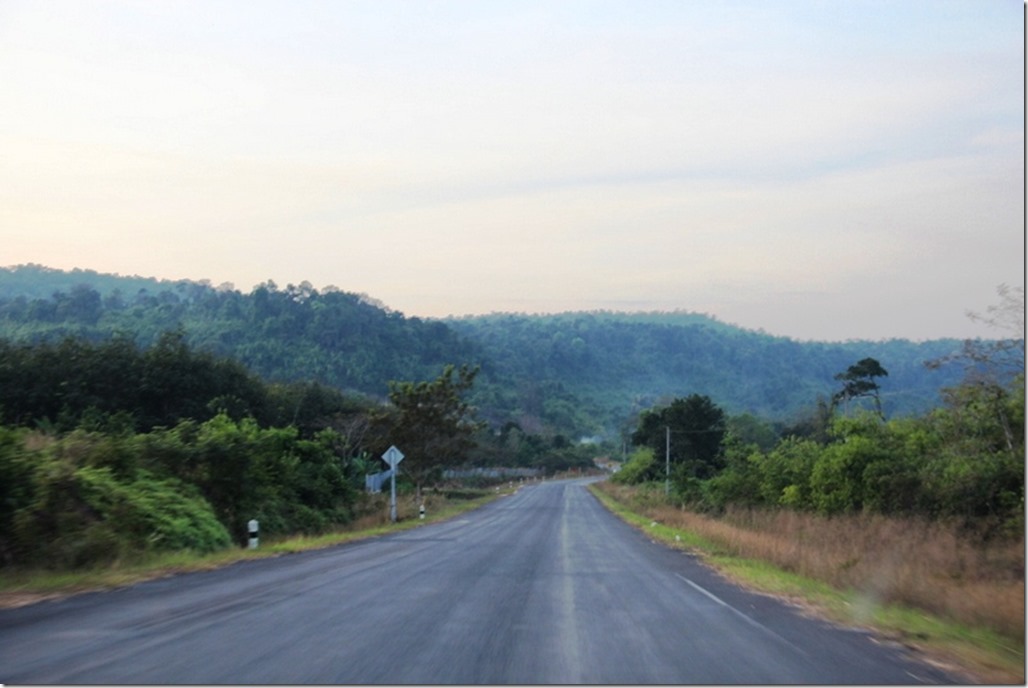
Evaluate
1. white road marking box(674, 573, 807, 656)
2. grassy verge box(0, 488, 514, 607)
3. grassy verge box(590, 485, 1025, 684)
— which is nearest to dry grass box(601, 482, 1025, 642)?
grassy verge box(590, 485, 1025, 684)

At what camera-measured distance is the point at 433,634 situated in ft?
34.0

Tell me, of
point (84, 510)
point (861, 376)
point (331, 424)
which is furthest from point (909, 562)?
point (331, 424)

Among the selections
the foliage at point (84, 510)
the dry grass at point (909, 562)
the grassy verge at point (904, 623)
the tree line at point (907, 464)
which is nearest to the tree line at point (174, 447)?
the foliage at point (84, 510)

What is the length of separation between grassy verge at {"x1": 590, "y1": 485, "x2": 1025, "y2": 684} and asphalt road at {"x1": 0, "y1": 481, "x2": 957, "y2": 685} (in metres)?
0.44

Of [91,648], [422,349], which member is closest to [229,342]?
[422,349]

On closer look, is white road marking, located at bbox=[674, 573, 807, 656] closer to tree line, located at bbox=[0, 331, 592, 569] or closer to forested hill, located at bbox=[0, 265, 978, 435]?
tree line, located at bbox=[0, 331, 592, 569]

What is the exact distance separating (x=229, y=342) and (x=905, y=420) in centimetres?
7503

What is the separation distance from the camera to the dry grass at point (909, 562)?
1268 centimetres

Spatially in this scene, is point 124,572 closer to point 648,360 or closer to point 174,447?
point 174,447

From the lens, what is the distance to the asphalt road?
836 cm

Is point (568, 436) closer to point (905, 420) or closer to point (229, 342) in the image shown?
point (229, 342)

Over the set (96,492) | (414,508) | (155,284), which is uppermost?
(155,284)

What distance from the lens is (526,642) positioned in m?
10.0

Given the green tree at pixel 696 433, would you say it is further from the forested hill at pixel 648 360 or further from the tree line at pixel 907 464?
the forested hill at pixel 648 360
